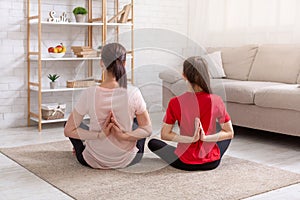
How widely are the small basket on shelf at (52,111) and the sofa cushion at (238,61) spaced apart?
5.78 ft

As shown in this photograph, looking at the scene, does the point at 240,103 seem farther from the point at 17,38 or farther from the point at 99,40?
the point at 17,38

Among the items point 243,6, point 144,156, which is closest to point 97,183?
point 144,156

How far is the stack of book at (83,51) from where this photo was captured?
4471mm

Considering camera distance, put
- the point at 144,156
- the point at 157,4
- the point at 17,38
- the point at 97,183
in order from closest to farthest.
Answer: the point at 97,183 → the point at 144,156 → the point at 17,38 → the point at 157,4

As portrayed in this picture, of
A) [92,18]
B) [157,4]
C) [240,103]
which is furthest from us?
[157,4]

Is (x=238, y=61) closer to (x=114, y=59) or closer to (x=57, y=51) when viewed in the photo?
(x=57, y=51)

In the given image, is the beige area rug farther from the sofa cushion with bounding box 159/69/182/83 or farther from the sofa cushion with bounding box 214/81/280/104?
the sofa cushion with bounding box 159/69/182/83

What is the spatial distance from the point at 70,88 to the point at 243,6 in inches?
84.1

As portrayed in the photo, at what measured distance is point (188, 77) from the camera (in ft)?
8.86

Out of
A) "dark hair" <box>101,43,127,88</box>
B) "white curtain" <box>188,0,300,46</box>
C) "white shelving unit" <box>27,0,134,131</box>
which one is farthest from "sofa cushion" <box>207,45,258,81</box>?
"dark hair" <box>101,43,127,88</box>

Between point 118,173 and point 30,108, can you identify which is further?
point 30,108

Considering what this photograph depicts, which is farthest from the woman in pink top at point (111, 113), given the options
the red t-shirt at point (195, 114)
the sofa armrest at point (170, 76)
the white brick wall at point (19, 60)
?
the sofa armrest at point (170, 76)

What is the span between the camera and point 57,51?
4312 millimetres

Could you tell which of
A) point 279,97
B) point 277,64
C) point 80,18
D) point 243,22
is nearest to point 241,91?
point 279,97
